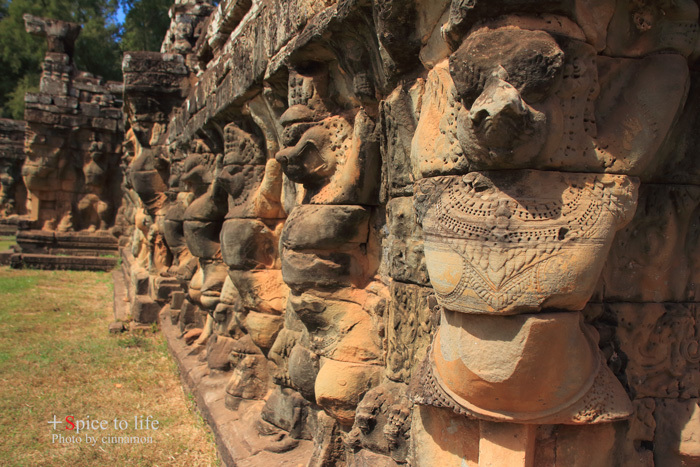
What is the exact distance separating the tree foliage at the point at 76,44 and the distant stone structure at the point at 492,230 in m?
26.3

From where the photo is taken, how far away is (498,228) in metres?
1.65

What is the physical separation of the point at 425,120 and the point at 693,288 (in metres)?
1.13

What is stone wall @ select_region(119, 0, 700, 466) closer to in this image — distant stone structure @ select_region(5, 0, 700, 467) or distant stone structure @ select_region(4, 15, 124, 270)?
distant stone structure @ select_region(5, 0, 700, 467)

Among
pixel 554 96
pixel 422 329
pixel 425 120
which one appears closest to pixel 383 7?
pixel 425 120

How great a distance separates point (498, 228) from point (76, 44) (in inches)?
1210

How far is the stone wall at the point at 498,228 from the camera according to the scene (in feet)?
5.40

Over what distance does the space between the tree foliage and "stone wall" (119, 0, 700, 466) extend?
26525mm

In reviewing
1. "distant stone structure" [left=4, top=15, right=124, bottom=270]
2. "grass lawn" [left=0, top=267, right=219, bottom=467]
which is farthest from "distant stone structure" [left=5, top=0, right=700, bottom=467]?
"distant stone structure" [left=4, top=15, right=124, bottom=270]

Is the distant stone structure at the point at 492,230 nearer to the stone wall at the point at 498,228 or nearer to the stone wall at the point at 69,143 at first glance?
the stone wall at the point at 498,228

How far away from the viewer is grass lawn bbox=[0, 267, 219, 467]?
163 inches

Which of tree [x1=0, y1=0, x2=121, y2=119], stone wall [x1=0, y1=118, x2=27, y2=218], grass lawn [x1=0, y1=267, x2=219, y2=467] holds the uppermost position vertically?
tree [x1=0, y1=0, x2=121, y2=119]

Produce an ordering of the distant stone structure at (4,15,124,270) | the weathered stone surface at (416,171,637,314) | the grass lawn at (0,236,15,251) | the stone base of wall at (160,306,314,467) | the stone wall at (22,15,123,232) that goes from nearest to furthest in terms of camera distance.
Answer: the weathered stone surface at (416,171,637,314) < the stone base of wall at (160,306,314,467) < the distant stone structure at (4,15,124,270) < the stone wall at (22,15,123,232) < the grass lawn at (0,236,15,251)

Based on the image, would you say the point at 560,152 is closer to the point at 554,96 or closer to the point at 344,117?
the point at 554,96

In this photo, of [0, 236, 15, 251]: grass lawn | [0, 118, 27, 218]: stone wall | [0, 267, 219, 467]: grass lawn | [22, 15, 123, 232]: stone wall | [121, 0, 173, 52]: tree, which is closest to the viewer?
[0, 267, 219, 467]: grass lawn
